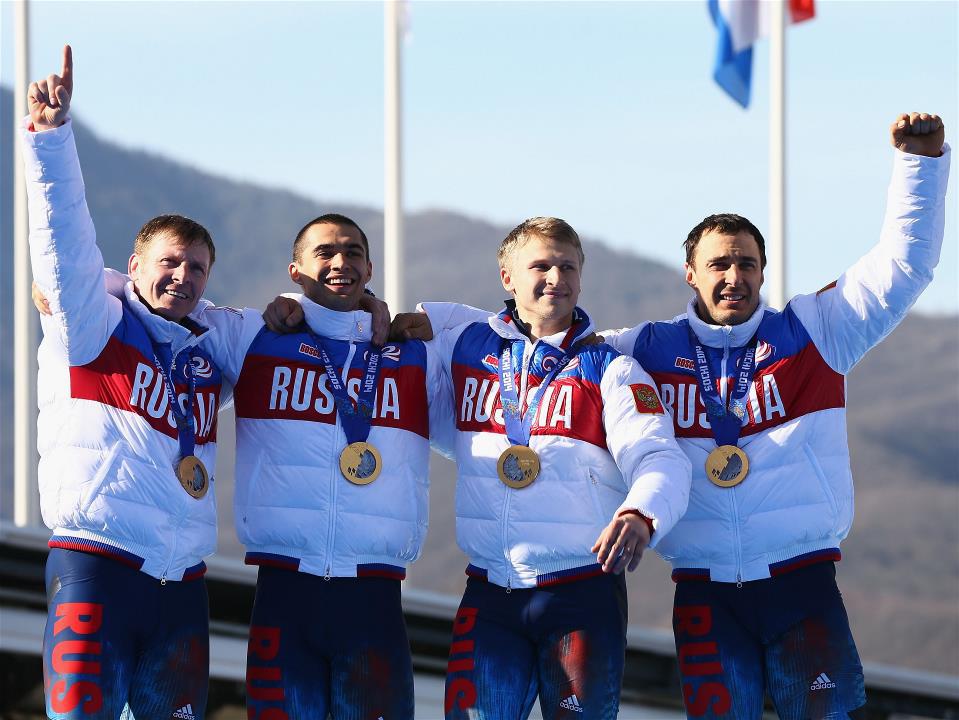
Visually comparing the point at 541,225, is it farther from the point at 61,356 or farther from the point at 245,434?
the point at 61,356

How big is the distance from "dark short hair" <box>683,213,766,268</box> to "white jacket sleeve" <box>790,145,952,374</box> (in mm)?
236

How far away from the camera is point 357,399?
15.4 feet

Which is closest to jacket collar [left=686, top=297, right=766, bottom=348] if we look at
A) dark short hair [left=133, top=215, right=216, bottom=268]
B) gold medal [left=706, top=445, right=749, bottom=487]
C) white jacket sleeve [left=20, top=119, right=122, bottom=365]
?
gold medal [left=706, top=445, right=749, bottom=487]

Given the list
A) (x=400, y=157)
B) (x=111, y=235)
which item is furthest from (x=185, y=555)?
(x=111, y=235)

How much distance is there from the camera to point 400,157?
35.5 feet

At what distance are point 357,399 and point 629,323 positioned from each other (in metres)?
68.5

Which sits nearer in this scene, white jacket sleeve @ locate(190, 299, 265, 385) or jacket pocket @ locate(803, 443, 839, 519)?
jacket pocket @ locate(803, 443, 839, 519)

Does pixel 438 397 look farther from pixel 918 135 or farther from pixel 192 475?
pixel 918 135

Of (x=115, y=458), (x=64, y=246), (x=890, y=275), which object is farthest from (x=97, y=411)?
(x=890, y=275)

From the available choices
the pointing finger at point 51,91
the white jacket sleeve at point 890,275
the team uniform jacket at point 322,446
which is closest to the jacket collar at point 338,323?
the team uniform jacket at point 322,446

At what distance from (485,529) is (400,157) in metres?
6.63

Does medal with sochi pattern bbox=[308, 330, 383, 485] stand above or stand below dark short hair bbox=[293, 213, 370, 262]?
below

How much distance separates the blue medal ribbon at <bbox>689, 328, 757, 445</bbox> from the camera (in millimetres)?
4672

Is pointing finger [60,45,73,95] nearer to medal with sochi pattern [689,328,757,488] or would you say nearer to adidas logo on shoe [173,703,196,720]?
adidas logo on shoe [173,703,196,720]
